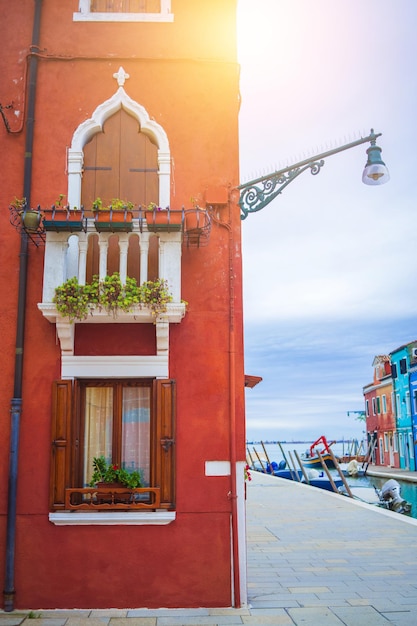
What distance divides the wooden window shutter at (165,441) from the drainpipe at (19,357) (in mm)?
1637

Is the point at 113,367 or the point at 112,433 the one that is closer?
the point at 113,367

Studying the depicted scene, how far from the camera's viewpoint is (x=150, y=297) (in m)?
6.98

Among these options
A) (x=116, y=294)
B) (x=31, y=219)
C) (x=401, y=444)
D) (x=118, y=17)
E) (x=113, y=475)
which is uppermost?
(x=118, y=17)

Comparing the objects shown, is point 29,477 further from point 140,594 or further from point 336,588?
point 336,588

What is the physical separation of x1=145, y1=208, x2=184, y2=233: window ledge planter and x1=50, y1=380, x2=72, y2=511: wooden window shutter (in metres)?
2.10

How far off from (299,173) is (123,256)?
2461 millimetres

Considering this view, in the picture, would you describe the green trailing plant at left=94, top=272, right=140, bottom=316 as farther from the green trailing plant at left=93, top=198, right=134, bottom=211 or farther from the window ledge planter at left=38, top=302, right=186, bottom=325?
the green trailing plant at left=93, top=198, right=134, bottom=211

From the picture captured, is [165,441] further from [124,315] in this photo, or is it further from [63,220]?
[63,220]

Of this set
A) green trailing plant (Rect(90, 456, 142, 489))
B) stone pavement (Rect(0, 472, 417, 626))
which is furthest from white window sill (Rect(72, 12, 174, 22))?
stone pavement (Rect(0, 472, 417, 626))

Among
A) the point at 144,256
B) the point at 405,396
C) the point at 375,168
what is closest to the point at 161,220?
the point at 144,256

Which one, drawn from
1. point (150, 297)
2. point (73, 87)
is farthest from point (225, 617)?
point (73, 87)

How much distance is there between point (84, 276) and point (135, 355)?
1.13 meters

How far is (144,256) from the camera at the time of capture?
715cm

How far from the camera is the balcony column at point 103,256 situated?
7086mm
